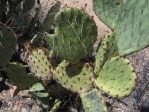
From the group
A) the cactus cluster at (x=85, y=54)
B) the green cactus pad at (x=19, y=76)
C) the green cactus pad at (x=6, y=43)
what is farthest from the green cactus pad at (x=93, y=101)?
the green cactus pad at (x=6, y=43)

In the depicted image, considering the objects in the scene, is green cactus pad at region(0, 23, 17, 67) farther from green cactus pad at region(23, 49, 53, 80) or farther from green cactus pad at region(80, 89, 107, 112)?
green cactus pad at region(80, 89, 107, 112)

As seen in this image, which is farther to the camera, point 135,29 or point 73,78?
point 73,78

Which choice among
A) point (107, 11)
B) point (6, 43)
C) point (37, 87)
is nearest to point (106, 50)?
point (107, 11)

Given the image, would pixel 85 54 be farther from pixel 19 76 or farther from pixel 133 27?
pixel 19 76

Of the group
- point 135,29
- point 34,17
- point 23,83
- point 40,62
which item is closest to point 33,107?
point 23,83

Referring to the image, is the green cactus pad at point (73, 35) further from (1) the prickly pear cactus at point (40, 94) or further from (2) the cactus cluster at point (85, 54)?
(1) the prickly pear cactus at point (40, 94)

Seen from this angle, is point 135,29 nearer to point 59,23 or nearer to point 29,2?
point 59,23
